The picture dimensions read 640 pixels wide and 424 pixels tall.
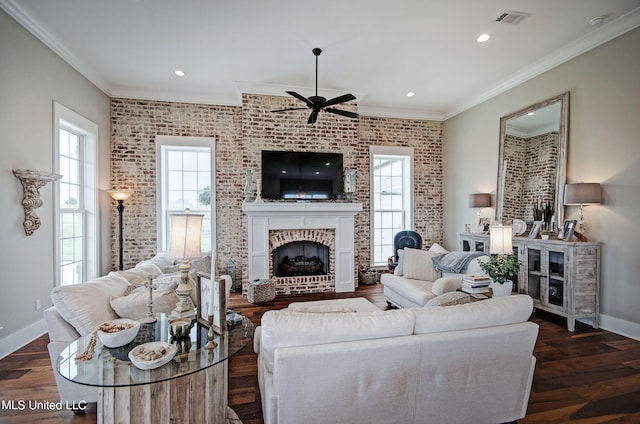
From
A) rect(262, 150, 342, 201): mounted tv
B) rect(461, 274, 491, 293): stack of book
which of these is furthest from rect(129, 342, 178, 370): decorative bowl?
rect(262, 150, 342, 201): mounted tv

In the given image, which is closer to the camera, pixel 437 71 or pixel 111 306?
pixel 111 306

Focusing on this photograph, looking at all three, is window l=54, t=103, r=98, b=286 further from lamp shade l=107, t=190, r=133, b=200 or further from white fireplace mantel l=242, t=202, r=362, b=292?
white fireplace mantel l=242, t=202, r=362, b=292

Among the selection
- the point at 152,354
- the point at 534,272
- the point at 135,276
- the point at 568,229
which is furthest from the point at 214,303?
the point at 568,229

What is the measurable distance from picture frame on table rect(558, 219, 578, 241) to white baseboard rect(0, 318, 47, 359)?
6.06 meters

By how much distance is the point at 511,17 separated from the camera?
121 inches

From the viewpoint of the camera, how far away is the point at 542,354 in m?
2.80

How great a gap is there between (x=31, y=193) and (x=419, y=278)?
176 inches

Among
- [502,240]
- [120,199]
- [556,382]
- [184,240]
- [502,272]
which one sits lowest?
[556,382]

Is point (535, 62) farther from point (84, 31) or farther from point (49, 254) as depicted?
point (49, 254)

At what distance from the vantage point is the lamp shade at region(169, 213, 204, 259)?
183 cm

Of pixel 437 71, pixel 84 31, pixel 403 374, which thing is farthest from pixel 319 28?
pixel 403 374

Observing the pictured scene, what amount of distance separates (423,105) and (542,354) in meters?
4.57

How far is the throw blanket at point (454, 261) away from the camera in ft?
11.5

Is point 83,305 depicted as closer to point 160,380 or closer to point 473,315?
point 160,380
